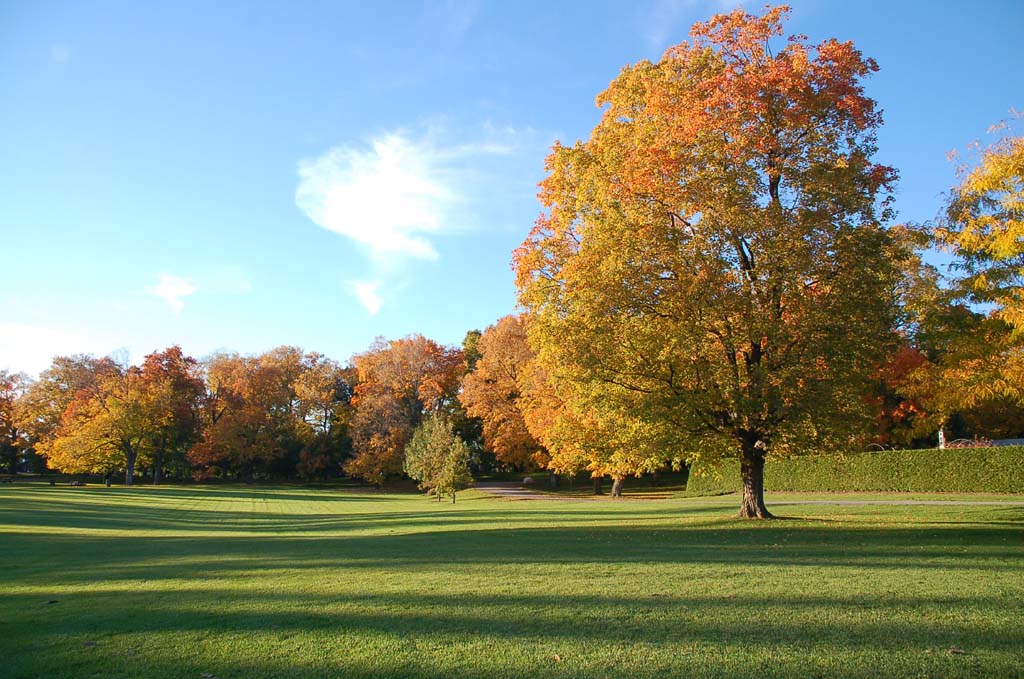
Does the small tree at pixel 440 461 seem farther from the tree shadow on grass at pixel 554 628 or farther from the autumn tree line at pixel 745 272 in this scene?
the tree shadow on grass at pixel 554 628

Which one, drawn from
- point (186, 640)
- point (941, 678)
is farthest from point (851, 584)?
point (186, 640)

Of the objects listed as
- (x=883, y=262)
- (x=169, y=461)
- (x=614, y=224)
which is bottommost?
(x=169, y=461)

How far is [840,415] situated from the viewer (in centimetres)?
1620

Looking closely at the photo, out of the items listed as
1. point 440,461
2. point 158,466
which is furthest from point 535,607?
point 158,466

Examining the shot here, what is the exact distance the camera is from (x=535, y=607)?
7445 millimetres

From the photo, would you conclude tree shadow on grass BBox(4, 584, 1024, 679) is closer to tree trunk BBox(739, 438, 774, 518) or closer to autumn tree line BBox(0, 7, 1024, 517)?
autumn tree line BBox(0, 7, 1024, 517)

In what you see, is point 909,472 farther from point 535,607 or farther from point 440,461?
point 535,607

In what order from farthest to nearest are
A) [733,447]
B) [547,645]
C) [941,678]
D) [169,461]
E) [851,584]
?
[169,461] < [733,447] < [851,584] < [547,645] < [941,678]

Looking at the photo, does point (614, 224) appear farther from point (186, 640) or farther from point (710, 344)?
point (186, 640)

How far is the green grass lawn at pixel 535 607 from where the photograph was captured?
18.2ft

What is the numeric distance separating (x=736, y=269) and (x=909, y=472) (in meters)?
21.7

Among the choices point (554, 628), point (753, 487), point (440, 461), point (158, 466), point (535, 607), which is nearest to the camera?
point (554, 628)

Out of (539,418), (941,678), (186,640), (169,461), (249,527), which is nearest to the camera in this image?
(941,678)

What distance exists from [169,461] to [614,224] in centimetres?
7042
